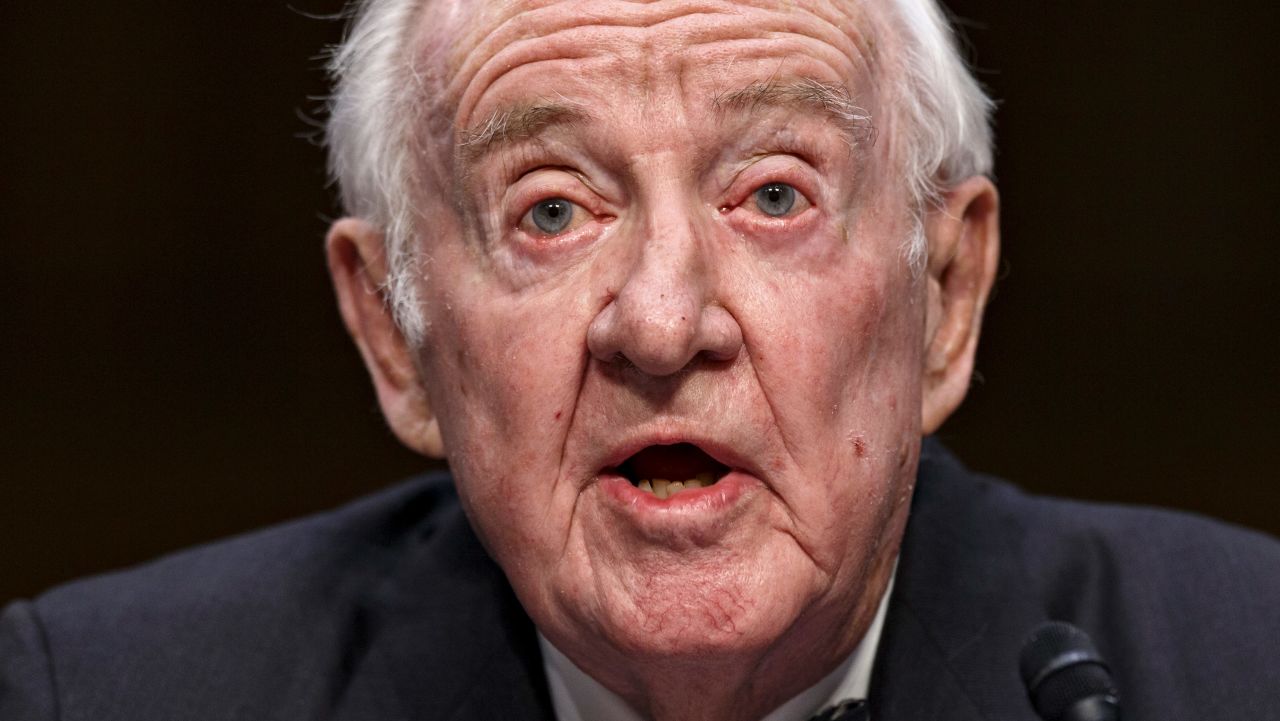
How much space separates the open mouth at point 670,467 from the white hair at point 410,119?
399 mm

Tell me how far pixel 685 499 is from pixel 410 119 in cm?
72

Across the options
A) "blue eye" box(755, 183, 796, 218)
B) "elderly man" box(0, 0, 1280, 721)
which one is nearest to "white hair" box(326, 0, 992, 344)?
"elderly man" box(0, 0, 1280, 721)

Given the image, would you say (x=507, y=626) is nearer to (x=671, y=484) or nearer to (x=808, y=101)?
(x=671, y=484)

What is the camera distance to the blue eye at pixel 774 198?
198cm

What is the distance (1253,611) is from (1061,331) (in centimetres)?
212

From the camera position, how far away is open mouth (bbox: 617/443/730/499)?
6.45ft

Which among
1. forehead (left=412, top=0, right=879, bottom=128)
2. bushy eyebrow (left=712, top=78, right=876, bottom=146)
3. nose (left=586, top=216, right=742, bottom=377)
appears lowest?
nose (left=586, top=216, right=742, bottom=377)

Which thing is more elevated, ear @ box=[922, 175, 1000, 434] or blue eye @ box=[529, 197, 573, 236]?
blue eye @ box=[529, 197, 573, 236]

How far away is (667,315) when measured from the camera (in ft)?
5.95

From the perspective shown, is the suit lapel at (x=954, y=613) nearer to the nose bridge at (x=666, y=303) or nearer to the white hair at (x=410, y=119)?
the white hair at (x=410, y=119)

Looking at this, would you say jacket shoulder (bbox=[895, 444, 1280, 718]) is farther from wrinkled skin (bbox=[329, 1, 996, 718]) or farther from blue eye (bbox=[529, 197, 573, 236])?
blue eye (bbox=[529, 197, 573, 236])

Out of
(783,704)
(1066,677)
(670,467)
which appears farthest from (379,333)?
(1066,677)

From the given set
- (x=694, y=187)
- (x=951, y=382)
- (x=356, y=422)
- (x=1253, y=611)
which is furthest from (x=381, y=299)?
(x=356, y=422)

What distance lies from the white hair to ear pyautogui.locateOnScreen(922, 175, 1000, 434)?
0.14 ft
